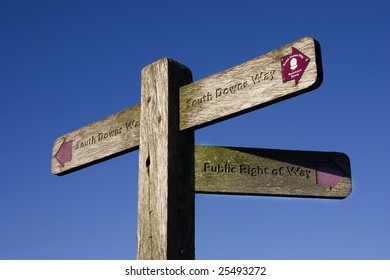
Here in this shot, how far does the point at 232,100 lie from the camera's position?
7.91 feet

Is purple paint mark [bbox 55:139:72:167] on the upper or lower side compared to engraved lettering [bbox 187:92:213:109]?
lower

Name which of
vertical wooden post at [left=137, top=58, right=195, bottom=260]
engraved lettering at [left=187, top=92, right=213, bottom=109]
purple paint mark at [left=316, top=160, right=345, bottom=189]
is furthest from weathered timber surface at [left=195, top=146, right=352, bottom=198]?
engraved lettering at [left=187, top=92, right=213, bottom=109]

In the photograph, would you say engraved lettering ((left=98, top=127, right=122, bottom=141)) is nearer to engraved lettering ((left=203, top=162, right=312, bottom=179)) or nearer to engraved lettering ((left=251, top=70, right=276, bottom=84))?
engraved lettering ((left=203, top=162, right=312, bottom=179))

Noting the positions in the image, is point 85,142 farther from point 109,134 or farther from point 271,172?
point 271,172

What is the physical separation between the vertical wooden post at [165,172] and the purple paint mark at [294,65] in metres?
0.59

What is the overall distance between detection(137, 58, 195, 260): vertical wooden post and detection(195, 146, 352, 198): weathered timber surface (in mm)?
110

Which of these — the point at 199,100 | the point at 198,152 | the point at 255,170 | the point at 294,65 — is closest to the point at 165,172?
the point at 198,152

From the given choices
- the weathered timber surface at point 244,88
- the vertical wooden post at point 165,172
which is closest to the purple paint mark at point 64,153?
the vertical wooden post at point 165,172

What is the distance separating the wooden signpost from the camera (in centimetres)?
231

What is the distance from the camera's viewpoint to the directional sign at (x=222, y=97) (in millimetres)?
2215
